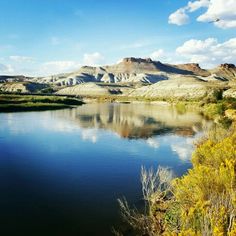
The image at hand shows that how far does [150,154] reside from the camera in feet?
123

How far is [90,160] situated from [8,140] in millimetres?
14807

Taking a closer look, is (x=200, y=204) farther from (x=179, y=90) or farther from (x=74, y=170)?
(x=179, y=90)

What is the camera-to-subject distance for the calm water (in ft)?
64.6

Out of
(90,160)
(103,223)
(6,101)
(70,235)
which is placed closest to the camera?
(70,235)

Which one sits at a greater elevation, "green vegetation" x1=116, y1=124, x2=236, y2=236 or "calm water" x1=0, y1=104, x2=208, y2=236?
"green vegetation" x1=116, y1=124, x2=236, y2=236

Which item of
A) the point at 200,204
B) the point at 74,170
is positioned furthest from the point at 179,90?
the point at 200,204

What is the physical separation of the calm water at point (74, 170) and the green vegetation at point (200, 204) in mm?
2443

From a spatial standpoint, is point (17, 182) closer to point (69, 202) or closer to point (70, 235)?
point (69, 202)

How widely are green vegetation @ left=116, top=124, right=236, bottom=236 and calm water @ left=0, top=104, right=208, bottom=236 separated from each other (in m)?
2.44

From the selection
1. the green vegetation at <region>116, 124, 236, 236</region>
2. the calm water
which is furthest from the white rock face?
the green vegetation at <region>116, 124, 236, 236</region>

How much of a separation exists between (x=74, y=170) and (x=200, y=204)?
18.9m

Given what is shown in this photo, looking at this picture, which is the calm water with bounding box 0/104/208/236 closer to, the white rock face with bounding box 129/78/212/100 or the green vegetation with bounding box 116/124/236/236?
the green vegetation with bounding box 116/124/236/236

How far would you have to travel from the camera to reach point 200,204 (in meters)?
12.8

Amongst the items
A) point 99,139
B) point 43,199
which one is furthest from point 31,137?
point 43,199
